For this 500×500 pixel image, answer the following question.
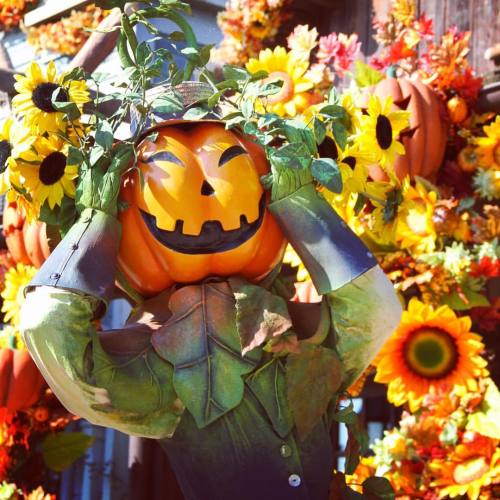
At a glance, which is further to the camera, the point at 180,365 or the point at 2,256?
the point at 2,256

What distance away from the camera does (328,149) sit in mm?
2066

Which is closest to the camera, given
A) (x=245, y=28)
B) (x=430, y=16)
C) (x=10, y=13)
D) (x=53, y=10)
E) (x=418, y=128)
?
(x=53, y=10)

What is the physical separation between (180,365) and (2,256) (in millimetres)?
1667

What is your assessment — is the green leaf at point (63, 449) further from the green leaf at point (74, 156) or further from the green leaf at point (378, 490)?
the green leaf at point (74, 156)

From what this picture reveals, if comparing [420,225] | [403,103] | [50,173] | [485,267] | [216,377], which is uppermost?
[50,173]

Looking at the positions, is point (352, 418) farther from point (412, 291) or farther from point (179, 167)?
point (412, 291)

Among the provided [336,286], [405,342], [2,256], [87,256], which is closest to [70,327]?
[87,256]

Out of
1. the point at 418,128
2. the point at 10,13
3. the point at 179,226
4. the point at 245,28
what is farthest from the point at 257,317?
the point at 10,13

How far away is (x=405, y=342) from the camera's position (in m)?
2.71

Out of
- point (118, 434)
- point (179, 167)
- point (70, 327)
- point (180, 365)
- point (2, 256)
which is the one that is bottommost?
point (118, 434)

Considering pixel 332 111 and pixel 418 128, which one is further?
pixel 418 128

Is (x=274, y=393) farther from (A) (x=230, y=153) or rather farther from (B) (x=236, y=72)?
(B) (x=236, y=72)

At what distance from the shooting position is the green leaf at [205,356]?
190 cm

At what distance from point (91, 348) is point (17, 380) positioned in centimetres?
122
